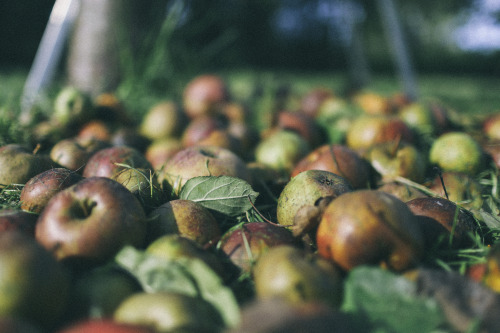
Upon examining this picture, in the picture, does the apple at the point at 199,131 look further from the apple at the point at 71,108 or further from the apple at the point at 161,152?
the apple at the point at 71,108

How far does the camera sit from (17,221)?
5.24ft

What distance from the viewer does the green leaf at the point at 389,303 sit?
1202 mm

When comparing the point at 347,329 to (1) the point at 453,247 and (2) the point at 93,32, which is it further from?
(2) the point at 93,32

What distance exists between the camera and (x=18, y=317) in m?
1.17

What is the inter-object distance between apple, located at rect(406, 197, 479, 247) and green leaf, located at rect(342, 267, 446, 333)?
57cm

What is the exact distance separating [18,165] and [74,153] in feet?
1.34

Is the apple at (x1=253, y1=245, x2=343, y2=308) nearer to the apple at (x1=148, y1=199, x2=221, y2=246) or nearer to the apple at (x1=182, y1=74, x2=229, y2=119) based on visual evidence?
the apple at (x1=148, y1=199, x2=221, y2=246)

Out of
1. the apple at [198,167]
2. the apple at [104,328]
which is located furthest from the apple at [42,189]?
the apple at [104,328]

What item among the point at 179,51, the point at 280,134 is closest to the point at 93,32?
the point at 179,51

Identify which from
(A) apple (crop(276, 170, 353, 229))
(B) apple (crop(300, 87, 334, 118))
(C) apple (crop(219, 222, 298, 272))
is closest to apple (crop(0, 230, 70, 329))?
(C) apple (crop(219, 222, 298, 272))

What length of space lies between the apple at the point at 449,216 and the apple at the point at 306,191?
35 cm

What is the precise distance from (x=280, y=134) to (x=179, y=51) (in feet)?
11.6

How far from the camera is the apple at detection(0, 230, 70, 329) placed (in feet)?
3.82

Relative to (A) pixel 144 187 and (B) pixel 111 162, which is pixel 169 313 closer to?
(A) pixel 144 187
